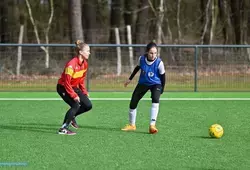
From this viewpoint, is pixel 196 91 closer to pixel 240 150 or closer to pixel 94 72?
pixel 94 72

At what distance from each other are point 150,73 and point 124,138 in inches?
49.7

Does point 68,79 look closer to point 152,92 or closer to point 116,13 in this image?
point 152,92

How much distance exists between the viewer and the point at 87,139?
8328 millimetres

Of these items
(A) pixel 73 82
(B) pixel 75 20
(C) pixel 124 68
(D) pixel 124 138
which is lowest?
(D) pixel 124 138

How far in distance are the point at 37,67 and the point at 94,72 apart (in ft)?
6.77

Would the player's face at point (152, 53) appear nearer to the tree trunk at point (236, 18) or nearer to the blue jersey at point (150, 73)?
the blue jersey at point (150, 73)

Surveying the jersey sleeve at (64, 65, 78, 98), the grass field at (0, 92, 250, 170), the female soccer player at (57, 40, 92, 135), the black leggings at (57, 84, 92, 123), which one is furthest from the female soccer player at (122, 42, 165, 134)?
the jersey sleeve at (64, 65, 78, 98)

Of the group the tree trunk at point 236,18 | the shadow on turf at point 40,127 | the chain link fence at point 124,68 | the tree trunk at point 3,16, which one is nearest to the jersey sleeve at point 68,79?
the shadow on turf at point 40,127

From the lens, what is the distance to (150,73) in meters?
9.02

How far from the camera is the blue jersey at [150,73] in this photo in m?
8.96

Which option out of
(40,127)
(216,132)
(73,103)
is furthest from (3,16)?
(216,132)

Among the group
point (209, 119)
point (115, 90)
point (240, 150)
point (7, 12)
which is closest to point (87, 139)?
point (240, 150)

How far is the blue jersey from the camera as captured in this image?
8961 mm

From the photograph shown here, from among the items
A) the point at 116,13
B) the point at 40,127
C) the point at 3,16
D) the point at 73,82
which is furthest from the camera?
the point at 116,13
